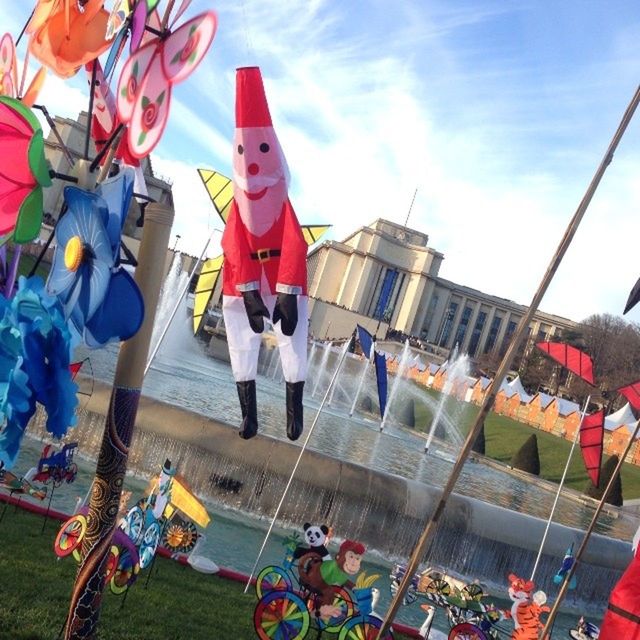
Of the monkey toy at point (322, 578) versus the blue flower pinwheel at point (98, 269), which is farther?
the monkey toy at point (322, 578)

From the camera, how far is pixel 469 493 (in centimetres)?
1445

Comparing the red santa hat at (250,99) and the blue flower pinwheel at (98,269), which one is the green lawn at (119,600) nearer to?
the blue flower pinwheel at (98,269)

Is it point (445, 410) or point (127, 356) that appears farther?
point (445, 410)

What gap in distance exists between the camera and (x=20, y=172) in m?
2.28

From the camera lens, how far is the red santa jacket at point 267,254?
3160 mm

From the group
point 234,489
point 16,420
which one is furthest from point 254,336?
point 234,489

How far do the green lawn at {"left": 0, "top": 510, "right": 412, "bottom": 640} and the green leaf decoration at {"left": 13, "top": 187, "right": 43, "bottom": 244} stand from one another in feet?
8.21

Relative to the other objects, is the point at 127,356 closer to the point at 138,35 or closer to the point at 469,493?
the point at 138,35

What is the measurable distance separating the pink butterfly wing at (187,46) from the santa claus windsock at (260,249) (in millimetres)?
672

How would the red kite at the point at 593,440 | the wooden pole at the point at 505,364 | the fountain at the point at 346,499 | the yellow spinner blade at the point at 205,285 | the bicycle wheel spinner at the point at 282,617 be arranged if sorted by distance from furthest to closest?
1. the fountain at the point at 346,499
2. the red kite at the point at 593,440
3. the bicycle wheel spinner at the point at 282,617
4. the yellow spinner blade at the point at 205,285
5. the wooden pole at the point at 505,364

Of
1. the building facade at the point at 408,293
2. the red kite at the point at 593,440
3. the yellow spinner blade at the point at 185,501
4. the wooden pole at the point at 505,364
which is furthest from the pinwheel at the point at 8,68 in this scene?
the building facade at the point at 408,293

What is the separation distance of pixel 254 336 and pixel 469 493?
39.5ft

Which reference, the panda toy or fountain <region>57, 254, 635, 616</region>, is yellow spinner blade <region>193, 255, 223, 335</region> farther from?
fountain <region>57, 254, 635, 616</region>

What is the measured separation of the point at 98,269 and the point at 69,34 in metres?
1.38
